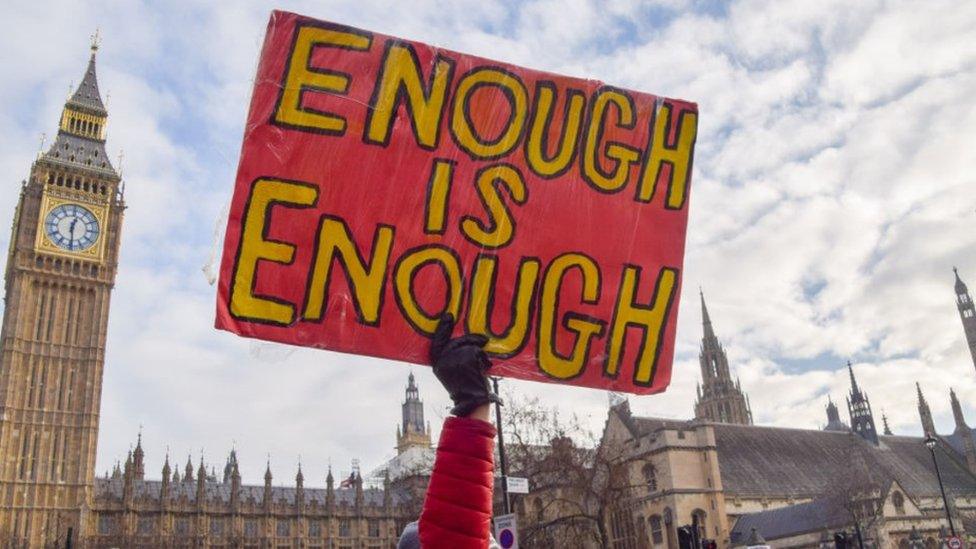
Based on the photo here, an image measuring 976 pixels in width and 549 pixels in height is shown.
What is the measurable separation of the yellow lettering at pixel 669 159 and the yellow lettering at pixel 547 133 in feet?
1.62

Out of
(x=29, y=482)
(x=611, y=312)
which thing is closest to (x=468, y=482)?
(x=611, y=312)

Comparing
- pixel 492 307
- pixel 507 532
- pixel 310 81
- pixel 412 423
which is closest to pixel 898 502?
pixel 507 532

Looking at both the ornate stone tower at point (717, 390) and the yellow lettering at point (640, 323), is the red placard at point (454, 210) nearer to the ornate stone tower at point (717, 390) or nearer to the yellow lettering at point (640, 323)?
the yellow lettering at point (640, 323)

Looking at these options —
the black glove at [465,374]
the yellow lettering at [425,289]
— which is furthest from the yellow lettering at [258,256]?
the black glove at [465,374]

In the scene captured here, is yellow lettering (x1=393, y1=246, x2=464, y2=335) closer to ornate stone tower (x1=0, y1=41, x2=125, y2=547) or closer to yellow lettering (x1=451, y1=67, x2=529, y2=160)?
yellow lettering (x1=451, y1=67, x2=529, y2=160)

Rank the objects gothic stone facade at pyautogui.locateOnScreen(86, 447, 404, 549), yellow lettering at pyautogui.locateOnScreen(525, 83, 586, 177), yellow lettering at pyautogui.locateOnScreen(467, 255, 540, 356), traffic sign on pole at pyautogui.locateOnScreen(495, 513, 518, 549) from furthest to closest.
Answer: gothic stone facade at pyautogui.locateOnScreen(86, 447, 404, 549) < traffic sign on pole at pyautogui.locateOnScreen(495, 513, 518, 549) < yellow lettering at pyautogui.locateOnScreen(525, 83, 586, 177) < yellow lettering at pyautogui.locateOnScreen(467, 255, 540, 356)

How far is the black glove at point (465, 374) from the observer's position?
3.20 metres

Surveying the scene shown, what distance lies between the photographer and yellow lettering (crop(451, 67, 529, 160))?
4.19 m

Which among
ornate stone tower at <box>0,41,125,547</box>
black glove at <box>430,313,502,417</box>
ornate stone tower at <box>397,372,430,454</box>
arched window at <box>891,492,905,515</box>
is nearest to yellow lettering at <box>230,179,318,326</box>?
black glove at <box>430,313,502,417</box>

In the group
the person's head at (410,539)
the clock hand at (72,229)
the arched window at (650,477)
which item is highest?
the clock hand at (72,229)

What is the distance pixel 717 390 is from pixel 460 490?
101 meters

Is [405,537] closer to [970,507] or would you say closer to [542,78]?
[542,78]

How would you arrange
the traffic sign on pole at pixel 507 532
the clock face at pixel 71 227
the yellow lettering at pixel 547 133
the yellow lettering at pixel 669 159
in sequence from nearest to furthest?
the yellow lettering at pixel 547 133 → the yellow lettering at pixel 669 159 → the traffic sign on pole at pixel 507 532 → the clock face at pixel 71 227

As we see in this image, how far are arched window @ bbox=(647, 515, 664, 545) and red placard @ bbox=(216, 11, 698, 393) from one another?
4948 centimetres
